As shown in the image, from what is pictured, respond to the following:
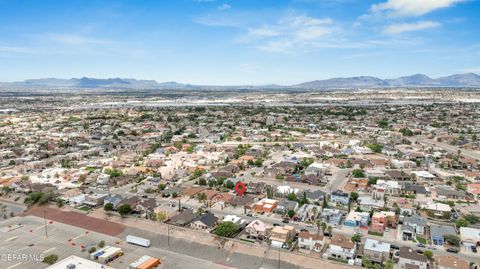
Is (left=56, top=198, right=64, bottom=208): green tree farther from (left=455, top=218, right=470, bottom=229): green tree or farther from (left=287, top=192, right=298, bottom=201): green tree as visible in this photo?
(left=455, top=218, right=470, bottom=229): green tree

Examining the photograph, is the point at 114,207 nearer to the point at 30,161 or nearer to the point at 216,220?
the point at 216,220

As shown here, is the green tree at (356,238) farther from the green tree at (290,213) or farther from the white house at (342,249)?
the green tree at (290,213)

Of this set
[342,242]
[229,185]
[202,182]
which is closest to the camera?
[342,242]

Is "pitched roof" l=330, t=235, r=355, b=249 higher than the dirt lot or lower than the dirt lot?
higher

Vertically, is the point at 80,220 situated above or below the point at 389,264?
below

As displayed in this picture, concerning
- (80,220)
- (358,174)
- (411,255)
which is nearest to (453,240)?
(411,255)

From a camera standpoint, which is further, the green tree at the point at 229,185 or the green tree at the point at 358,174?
the green tree at the point at 358,174

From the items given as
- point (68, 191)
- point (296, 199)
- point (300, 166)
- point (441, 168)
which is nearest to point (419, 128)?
point (441, 168)

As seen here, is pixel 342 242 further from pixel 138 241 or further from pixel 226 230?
pixel 138 241

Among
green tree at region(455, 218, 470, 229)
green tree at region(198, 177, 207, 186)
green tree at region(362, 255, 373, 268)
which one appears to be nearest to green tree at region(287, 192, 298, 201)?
green tree at region(198, 177, 207, 186)

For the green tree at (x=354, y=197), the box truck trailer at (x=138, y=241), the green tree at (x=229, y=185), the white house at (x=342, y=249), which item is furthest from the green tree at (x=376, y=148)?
the box truck trailer at (x=138, y=241)

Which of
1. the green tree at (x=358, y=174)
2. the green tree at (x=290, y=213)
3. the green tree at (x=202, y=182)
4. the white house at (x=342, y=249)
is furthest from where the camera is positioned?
the green tree at (x=358, y=174)
